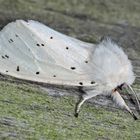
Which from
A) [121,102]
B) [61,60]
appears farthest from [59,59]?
[121,102]

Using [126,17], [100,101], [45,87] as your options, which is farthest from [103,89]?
[126,17]

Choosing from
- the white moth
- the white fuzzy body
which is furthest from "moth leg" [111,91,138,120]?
the white fuzzy body

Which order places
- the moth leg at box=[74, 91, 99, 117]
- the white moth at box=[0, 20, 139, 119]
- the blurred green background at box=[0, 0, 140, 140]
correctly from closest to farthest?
the blurred green background at box=[0, 0, 140, 140] → the moth leg at box=[74, 91, 99, 117] → the white moth at box=[0, 20, 139, 119]

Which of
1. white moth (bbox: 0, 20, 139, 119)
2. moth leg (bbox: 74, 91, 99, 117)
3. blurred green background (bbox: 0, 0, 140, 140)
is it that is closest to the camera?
blurred green background (bbox: 0, 0, 140, 140)

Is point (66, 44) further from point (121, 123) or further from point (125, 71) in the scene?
point (121, 123)

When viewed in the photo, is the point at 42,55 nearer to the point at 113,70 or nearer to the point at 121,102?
the point at 113,70

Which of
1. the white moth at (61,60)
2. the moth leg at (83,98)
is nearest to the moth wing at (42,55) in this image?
the white moth at (61,60)

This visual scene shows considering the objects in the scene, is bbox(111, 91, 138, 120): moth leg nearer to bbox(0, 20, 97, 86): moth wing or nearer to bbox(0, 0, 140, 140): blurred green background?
bbox(0, 0, 140, 140): blurred green background
